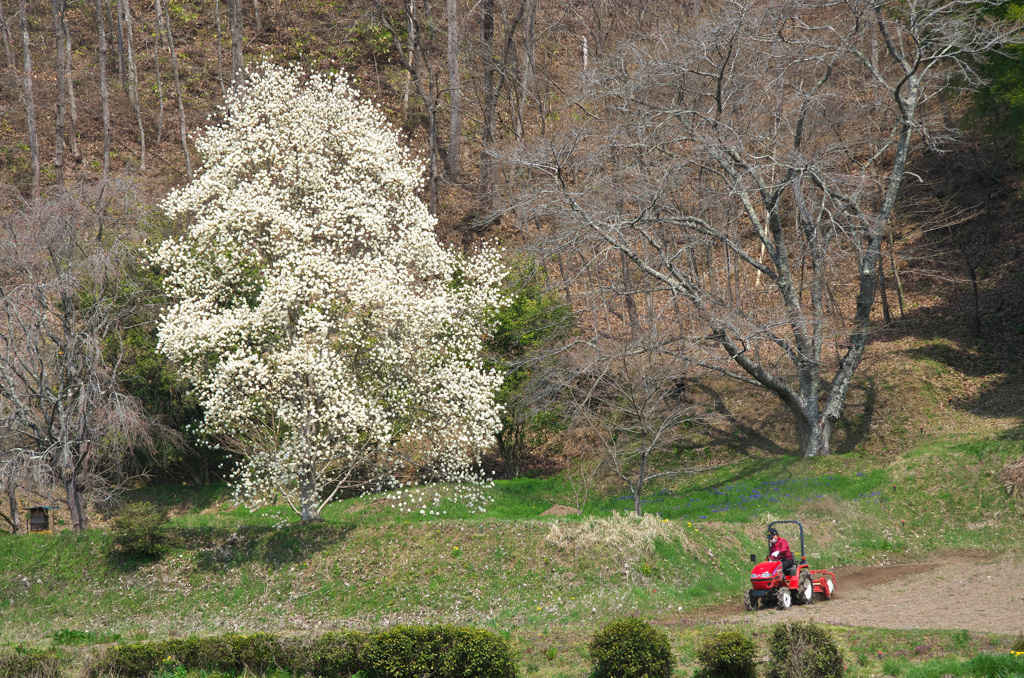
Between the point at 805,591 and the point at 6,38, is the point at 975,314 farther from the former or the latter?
the point at 6,38

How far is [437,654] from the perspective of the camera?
10.6 m

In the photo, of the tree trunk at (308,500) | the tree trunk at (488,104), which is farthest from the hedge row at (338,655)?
the tree trunk at (488,104)

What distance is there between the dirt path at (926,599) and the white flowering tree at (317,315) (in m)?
8.54

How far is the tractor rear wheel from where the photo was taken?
14.5m

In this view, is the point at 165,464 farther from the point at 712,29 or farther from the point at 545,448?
the point at 712,29

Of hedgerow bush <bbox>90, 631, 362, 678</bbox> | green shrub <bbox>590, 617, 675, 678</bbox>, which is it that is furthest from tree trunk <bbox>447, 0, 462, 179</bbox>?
green shrub <bbox>590, 617, 675, 678</bbox>

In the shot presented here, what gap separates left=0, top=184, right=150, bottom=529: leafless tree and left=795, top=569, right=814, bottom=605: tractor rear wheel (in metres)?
A: 14.6

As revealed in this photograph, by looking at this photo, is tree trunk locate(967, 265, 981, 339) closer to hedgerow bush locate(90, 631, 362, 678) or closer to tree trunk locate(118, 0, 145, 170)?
hedgerow bush locate(90, 631, 362, 678)

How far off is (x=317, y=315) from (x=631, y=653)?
35.1 feet

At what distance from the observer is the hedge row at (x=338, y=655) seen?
10477 millimetres

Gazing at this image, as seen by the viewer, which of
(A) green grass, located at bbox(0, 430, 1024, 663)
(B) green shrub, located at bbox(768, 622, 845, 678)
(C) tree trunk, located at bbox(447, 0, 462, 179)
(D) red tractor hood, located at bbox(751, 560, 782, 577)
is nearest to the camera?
(B) green shrub, located at bbox(768, 622, 845, 678)

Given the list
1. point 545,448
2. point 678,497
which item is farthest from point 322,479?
point 545,448

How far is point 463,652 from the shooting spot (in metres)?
10.5

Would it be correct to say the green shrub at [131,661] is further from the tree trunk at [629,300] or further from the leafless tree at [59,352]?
the tree trunk at [629,300]
